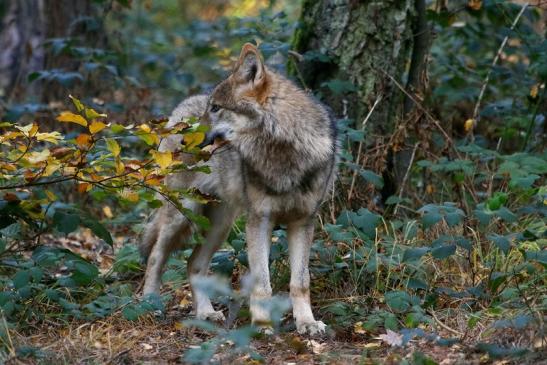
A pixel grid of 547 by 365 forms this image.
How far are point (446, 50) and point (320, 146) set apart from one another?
5.06 metres

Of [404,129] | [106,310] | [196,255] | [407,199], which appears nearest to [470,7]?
[404,129]

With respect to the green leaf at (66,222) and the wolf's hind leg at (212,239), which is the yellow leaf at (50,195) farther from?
the wolf's hind leg at (212,239)

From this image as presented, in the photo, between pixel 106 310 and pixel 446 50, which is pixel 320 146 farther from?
pixel 446 50

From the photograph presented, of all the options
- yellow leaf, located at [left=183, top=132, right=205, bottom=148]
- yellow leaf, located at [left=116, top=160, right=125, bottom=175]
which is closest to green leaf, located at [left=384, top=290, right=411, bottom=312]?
yellow leaf, located at [left=183, top=132, right=205, bottom=148]

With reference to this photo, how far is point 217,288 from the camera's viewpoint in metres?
3.18

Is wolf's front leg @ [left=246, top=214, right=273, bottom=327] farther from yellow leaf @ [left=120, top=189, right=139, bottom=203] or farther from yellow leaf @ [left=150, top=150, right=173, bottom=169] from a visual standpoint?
yellow leaf @ [left=150, top=150, right=173, bottom=169]

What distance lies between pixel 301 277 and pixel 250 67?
139cm

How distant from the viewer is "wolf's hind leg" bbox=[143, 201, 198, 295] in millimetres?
6031

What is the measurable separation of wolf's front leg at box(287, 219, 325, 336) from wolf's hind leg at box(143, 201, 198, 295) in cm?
99

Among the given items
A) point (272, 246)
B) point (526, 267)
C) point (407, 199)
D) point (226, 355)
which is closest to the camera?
point (226, 355)

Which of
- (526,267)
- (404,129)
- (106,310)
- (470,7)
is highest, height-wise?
(470,7)

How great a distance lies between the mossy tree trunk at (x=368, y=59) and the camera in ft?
22.8

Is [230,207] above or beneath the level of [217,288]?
beneath

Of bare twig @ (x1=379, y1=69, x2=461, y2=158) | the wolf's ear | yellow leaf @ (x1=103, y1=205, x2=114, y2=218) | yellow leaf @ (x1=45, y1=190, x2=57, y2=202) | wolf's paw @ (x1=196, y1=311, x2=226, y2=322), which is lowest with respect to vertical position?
yellow leaf @ (x1=103, y1=205, x2=114, y2=218)
